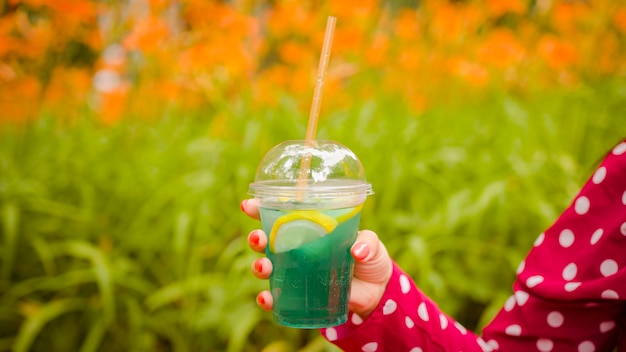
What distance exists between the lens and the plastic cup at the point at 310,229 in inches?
33.6

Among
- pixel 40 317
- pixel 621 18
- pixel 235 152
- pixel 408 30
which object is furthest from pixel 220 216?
pixel 621 18

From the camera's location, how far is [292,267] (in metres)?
0.89

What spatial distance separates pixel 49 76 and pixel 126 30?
39 centimetres

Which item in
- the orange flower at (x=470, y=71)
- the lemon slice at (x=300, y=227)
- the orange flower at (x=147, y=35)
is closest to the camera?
the lemon slice at (x=300, y=227)

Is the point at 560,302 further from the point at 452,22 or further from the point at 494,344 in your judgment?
the point at 452,22

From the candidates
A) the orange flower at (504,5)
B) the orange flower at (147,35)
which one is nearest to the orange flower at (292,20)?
the orange flower at (147,35)

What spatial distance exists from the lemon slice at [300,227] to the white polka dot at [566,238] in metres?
0.43

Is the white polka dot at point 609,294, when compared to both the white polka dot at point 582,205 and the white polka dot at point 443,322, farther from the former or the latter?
the white polka dot at point 443,322

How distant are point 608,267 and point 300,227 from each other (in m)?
0.51

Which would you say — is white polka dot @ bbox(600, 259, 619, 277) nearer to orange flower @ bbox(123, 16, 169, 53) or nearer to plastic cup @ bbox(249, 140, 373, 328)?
plastic cup @ bbox(249, 140, 373, 328)

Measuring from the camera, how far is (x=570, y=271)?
1021 mm

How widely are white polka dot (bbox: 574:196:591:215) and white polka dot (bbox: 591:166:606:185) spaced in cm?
3

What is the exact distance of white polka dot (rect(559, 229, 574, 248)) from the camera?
1044 millimetres

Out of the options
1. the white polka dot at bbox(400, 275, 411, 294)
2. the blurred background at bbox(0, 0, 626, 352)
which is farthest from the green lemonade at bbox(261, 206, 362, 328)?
the blurred background at bbox(0, 0, 626, 352)
